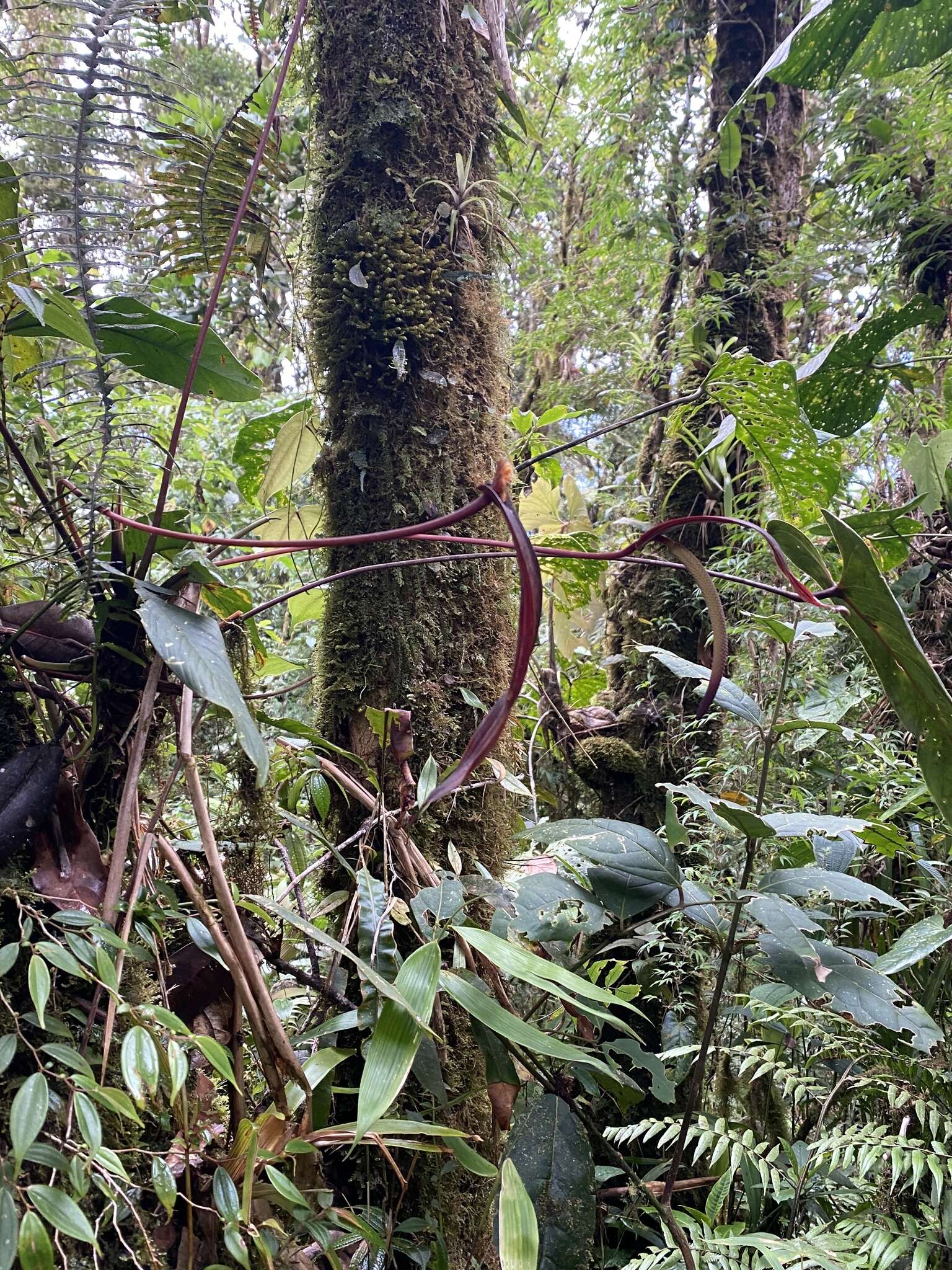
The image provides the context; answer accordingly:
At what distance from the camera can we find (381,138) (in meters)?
1.11

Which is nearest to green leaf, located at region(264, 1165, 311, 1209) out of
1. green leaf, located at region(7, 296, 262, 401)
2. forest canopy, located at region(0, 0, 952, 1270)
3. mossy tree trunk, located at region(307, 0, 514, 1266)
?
forest canopy, located at region(0, 0, 952, 1270)

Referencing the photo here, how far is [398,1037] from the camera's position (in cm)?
56

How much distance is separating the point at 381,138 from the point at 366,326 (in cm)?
30

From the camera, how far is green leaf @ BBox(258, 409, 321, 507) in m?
1.17

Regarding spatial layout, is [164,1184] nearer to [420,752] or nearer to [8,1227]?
[8,1227]

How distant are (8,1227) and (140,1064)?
0.34 ft

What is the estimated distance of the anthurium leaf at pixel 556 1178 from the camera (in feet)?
2.07

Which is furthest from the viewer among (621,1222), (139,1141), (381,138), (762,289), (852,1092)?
(762,289)

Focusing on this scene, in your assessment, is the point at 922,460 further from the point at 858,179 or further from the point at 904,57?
the point at 858,179

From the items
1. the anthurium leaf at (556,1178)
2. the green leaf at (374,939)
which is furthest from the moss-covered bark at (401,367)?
the anthurium leaf at (556,1178)

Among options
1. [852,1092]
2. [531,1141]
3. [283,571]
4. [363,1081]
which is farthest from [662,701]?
[283,571]

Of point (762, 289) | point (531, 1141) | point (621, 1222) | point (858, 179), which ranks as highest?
point (858, 179)

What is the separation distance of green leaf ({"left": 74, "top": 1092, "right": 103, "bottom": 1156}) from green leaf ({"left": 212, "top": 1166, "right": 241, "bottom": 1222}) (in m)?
0.16

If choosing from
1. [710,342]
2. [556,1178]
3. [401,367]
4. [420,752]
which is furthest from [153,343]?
[710,342]
